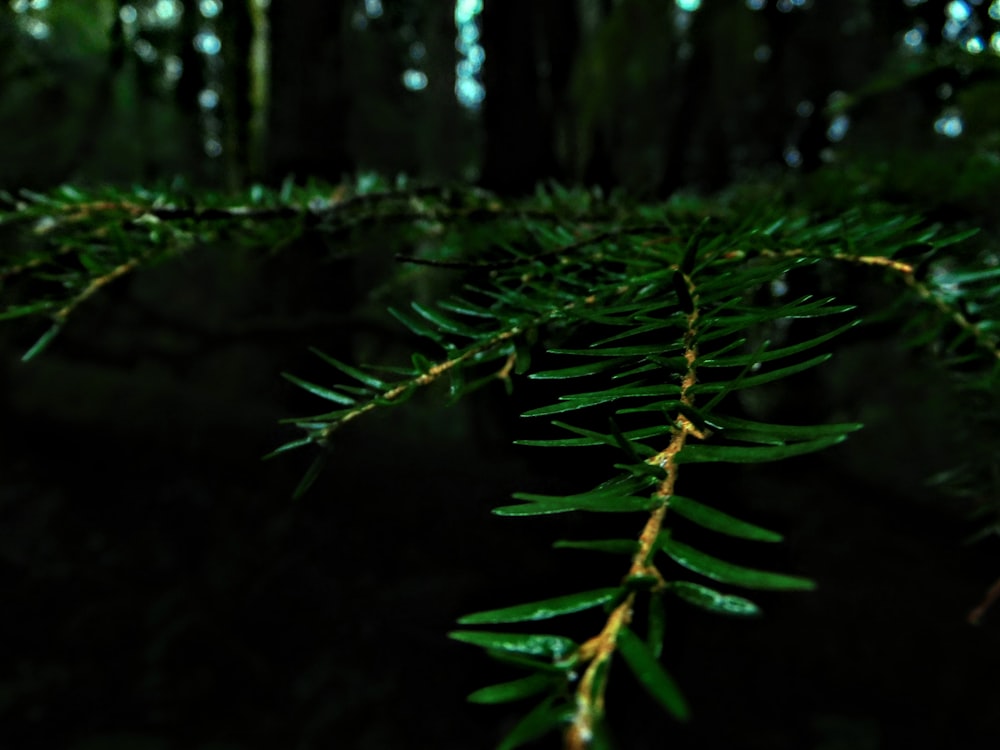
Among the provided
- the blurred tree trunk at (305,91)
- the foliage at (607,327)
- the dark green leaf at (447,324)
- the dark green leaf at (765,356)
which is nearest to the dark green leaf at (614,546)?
the foliage at (607,327)

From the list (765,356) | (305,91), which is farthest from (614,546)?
(305,91)

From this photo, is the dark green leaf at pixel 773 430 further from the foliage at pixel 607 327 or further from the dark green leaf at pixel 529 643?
the dark green leaf at pixel 529 643

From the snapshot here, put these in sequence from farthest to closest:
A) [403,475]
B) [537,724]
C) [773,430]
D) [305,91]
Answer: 1. [403,475]
2. [305,91]
3. [773,430]
4. [537,724]

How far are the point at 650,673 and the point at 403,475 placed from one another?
4.25 m

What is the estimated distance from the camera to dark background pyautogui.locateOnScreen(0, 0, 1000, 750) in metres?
2.02

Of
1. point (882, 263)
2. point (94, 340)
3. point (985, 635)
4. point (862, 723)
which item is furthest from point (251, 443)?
point (882, 263)

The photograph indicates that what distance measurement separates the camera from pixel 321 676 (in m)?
3.80

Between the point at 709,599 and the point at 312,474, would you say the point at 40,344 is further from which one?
the point at 709,599

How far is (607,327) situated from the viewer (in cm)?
58

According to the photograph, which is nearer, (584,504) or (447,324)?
(584,504)

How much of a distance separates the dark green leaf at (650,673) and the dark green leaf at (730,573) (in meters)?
0.04

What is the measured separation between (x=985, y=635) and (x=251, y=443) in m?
4.48

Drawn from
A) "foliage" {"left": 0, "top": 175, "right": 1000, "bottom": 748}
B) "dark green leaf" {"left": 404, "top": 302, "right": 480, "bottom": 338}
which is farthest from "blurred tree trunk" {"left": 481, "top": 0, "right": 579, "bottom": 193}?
"dark green leaf" {"left": 404, "top": 302, "right": 480, "bottom": 338}

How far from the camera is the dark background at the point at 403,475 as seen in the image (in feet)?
6.63
